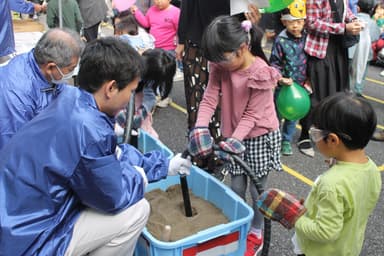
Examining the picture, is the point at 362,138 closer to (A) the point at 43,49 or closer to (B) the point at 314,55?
(A) the point at 43,49

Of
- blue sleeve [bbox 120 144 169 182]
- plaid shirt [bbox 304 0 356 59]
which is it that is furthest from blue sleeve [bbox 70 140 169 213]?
plaid shirt [bbox 304 0 356 59]

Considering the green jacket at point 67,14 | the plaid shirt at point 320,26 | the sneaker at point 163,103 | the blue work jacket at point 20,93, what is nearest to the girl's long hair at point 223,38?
the blue work jacket at point 20,93

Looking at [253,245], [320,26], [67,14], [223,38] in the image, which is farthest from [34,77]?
[67,14]

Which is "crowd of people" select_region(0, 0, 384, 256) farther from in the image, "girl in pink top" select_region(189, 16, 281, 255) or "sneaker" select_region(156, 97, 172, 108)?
"sneaker" select_region(156, 97, 172, 108)

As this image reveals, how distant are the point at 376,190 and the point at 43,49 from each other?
6.55 feet

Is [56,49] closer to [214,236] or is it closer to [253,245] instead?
[214,236]

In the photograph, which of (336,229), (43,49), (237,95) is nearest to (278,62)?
(237,95)

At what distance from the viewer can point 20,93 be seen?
2584 mm

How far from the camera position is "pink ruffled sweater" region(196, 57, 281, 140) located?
2449 mm

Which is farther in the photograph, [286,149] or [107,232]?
[286,149]

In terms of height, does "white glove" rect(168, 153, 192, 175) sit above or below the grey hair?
below

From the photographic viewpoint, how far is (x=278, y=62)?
3.89 metres

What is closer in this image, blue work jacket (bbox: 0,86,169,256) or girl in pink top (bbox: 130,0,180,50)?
blue work jacket (bbox: 0,86,169,256)

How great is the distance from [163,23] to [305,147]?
86.6 inches
